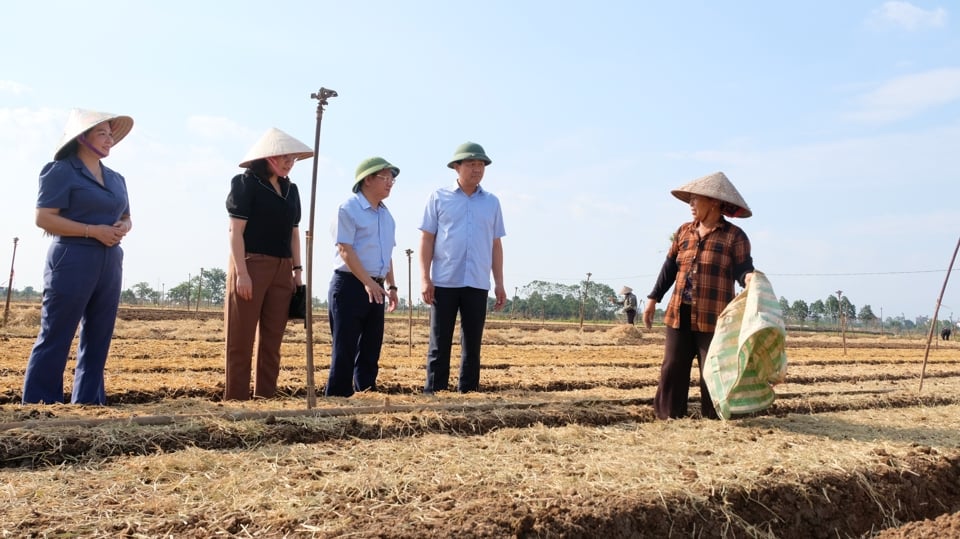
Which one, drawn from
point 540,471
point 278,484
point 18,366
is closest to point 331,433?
point 278,484

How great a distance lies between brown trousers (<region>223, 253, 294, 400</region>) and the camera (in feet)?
Answer: 14.1

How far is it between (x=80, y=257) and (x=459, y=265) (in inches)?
90.6

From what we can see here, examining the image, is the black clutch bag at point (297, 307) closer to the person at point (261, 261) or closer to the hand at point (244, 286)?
the person at point (261, 261)

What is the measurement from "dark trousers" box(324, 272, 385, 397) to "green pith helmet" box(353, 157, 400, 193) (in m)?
0.66

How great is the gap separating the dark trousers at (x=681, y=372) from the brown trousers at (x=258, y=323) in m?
2.31

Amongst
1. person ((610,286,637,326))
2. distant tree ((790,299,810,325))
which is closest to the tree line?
distant tree ((790,299,810,325))

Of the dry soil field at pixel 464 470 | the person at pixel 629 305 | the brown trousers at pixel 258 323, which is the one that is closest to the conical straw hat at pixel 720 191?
the dry soil field at pixel 464 470

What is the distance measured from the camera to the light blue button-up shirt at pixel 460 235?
5105 mm

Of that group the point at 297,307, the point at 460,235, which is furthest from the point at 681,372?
the point at 297,307

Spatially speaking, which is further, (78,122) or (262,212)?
(262,212)

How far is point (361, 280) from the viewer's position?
4707 millimetres

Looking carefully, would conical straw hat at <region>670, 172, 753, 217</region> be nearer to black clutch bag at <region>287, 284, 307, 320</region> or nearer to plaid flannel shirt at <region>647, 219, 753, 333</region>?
plaid flannel shirt at <region>647, 219, 753, 333</region>

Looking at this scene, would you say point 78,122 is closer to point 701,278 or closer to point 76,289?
point 76,289

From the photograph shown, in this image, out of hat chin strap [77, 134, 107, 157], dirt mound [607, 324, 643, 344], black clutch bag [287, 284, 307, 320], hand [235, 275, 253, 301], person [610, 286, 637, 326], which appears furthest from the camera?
person [610, 286, 637, 326]
